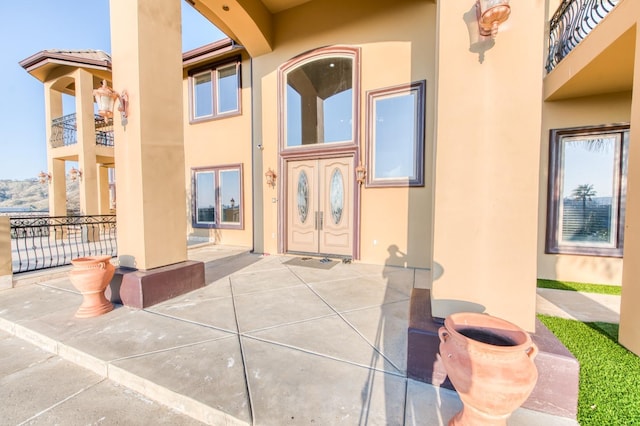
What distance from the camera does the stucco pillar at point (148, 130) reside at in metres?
3.32

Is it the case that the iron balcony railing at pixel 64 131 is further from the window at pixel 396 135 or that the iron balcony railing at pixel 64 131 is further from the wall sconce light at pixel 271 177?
the window at pixel 396 135

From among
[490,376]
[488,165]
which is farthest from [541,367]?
[488,165]

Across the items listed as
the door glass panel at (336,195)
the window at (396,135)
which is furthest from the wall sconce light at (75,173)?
the window at (396,135)

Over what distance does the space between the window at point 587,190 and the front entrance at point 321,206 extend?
3794 mm

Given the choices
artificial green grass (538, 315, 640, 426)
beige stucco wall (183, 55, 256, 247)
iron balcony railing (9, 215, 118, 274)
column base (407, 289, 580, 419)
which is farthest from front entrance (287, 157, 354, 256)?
iron balcony railing (9, 215, 118, 274)

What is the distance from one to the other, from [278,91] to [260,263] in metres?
4.29

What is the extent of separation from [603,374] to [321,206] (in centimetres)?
501

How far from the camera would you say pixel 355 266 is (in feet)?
18.1

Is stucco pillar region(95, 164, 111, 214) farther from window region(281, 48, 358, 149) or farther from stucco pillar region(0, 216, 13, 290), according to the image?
window region(281, 48, 358, 149)

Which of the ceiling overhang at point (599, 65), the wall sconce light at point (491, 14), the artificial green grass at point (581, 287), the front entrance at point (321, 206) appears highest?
the ceiling overhang at point (599, 65)

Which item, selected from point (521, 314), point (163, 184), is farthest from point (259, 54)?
point (521, 314)

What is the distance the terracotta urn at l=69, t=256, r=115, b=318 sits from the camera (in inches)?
117

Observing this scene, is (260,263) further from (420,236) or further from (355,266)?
(420,236)

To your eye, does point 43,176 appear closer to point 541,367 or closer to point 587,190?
point 541,367
